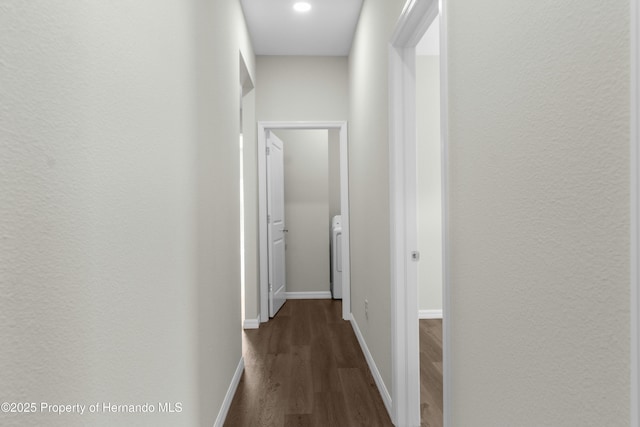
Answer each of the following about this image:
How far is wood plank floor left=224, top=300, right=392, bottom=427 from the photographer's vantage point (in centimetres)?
223

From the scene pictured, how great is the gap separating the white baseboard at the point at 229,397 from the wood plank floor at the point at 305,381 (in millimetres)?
34

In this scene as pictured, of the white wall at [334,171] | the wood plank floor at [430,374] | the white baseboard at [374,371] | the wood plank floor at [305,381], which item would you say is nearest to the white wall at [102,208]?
the wood plank floor at [305,381]

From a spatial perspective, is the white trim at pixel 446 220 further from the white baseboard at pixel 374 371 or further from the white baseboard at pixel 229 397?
the white baseboard at pixel 229 397

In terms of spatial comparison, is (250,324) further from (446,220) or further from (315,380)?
(446,220)

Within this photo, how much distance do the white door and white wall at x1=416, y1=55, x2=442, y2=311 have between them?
1570 mm

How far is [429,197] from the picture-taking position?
423cm

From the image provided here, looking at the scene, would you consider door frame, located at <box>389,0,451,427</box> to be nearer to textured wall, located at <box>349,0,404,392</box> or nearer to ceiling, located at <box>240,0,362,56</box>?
textured wall, located at <box>349,0,404,392</box>

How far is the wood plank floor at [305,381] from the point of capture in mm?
2227

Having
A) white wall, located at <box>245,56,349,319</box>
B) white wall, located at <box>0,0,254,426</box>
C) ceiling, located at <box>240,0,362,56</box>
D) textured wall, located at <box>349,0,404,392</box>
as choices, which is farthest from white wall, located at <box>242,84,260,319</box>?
white wall, located at <box>0,0,254,426</box>

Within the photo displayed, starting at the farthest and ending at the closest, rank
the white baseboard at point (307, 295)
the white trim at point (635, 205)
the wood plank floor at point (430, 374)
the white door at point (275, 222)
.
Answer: the white baseboard at point (307, 295) → the white door at point (275, 222) → the wood plank floor at point (430, 374) → the white trim at point (635, 205)

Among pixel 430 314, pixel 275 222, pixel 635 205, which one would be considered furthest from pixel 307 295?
pixel 635 205

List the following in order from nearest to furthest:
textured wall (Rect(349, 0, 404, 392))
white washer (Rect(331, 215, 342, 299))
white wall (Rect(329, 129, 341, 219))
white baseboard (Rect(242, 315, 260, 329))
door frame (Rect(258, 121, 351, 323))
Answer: textured wall (Rect(349, 0, 404, 392)) < white baseboard (Rect(242, 315, 260, 329)) < door frame (Rect(258, 121, 351, 323)) < white washer (Rect(331, 215, 342, 299)) < white wall (Rect(329, 129, 341, 219))

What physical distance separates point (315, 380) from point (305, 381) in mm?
69

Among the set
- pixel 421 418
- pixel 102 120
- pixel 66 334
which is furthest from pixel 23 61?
pixel 421 418
